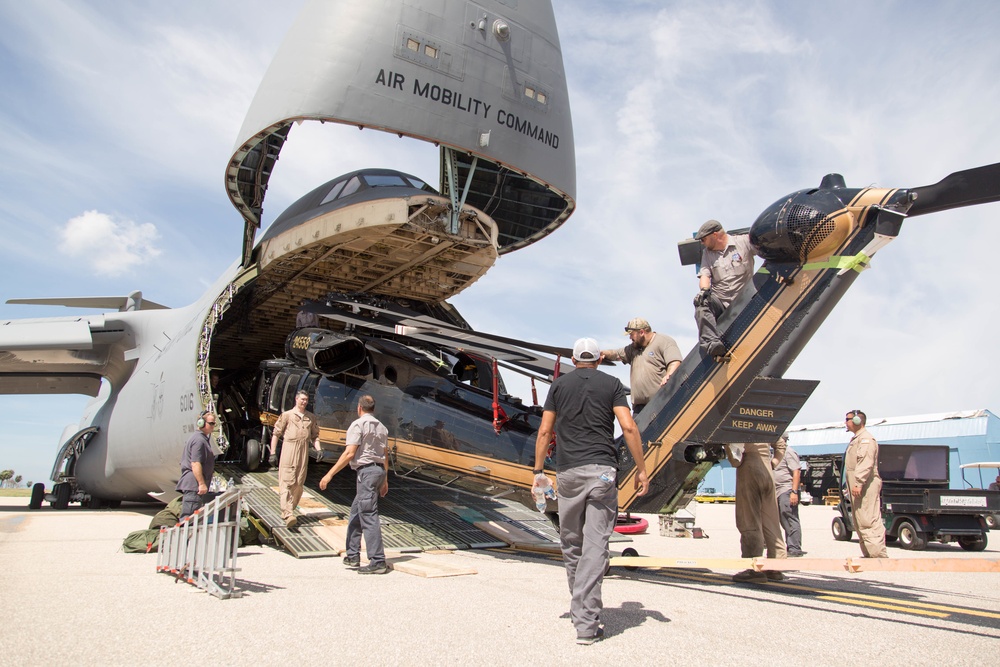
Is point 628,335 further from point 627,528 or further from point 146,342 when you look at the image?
point 146,342

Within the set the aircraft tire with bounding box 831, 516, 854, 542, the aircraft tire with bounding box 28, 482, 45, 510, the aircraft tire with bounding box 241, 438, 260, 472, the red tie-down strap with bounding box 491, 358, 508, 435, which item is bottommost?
the aircraft tire with bounding box 28, 482, 45, 510

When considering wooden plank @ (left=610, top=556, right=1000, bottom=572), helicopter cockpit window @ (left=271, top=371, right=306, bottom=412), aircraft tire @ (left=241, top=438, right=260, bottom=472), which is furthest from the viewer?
aircraft tire @ (left=241, top=438, right=260, bottom=472)

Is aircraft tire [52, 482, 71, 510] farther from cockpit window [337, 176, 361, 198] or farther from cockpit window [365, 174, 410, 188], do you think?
cockpit window [365, 174, 410, 188]

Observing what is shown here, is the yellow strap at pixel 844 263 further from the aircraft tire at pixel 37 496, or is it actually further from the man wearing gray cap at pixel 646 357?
the aircraft tire at pixel 37 496

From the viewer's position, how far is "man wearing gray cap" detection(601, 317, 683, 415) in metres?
6.09

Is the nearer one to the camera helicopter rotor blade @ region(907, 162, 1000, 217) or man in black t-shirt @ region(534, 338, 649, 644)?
man in black t-shirt @ region(534, 338, 649, 644)

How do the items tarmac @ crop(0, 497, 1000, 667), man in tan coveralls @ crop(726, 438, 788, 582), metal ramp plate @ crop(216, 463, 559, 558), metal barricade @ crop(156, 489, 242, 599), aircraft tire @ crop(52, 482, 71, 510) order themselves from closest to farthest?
tarmac @ crop(0, 497, 1000, 667) < metal barricade @ crop(156, 489, 242, 599) < man in tan coveralls @ crop(726, 438, 788, 582) < metal ramp plate @ crop(216, 463, 559, 558) < aircraft tire @ crop(52, 482, 71, 510)

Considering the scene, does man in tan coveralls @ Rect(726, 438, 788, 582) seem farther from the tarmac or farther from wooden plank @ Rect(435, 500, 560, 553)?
wooden plank @ Rect(435, 500, 560, 553)

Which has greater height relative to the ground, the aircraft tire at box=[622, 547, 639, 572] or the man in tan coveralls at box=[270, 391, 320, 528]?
the man in tan coveralls at box=[270, 391, 320, 528]

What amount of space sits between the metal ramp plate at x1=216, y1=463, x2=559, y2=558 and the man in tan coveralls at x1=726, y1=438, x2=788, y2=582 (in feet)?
11.3

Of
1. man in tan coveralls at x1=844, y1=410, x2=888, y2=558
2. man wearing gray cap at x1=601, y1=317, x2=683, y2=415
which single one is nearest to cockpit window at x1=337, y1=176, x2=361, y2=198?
man wearing gray cap at x1=601, y1=317, x2=683, y2=415

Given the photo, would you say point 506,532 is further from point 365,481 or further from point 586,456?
point 586,456

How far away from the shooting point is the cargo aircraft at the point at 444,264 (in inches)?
211

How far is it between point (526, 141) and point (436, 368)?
316cm
